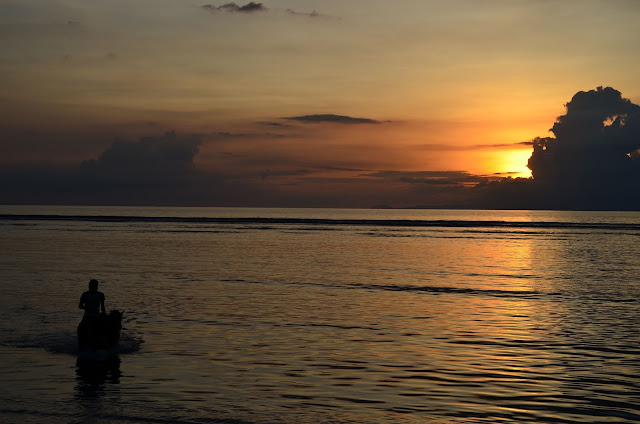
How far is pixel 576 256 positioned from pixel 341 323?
55750 mm

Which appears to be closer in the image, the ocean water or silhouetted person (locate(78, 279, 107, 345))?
the ocean water

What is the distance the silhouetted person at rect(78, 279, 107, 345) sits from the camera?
2406 cm

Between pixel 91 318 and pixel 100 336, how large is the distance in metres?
0.79

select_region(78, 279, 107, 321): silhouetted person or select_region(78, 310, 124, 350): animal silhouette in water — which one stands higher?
select_region(78, 279, 107, 321): silhouetted person

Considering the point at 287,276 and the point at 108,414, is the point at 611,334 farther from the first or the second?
the point at 287,276

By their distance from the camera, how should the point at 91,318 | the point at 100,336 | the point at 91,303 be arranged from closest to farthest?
the point at 100,336
the point at 91,318
the point at 91,303

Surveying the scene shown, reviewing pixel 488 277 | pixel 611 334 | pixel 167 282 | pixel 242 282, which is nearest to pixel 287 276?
pixel 242 282

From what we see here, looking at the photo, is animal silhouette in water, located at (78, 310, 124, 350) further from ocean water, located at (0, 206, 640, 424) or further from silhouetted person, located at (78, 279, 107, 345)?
ocean water, located at (0, 206, 640, 424)

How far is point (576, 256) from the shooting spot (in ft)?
256

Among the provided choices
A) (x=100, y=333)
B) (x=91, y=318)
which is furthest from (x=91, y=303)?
(x=100, y=333)

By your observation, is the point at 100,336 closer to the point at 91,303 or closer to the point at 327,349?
the point at 91,303

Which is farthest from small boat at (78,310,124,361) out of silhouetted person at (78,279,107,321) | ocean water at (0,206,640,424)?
ocean water at (0,206,640,424)

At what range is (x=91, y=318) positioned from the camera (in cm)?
2447

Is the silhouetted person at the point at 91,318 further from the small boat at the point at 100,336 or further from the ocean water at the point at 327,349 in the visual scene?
the ocean water at the point at 327,349
